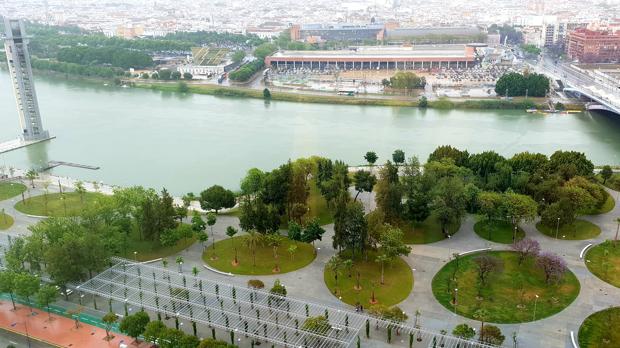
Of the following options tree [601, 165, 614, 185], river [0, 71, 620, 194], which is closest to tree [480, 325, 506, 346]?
tree [601, 165, 614, 185]

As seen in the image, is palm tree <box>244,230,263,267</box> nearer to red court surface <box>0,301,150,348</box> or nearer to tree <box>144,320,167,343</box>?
tree <box>144,320,167,343</box>

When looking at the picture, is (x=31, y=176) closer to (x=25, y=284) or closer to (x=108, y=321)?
(x=25, y=284)

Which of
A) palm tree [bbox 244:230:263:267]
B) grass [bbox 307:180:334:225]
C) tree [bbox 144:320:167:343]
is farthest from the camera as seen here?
grass [bbox 307:180:334:225]

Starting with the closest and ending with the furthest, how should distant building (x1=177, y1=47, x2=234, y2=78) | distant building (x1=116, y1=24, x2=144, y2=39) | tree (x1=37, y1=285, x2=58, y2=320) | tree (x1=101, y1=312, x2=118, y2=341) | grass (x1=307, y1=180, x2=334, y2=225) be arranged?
tree (x1=101, y1=312, x2=118, y2=341)
tree (x1=37, y1=285, x2=58, y2=320)
grass (x1=307, y1=180, x2=334, y2=225)
distant building (x1=177, y1=47, x2=234, y2=78)
distant building (x1=116, y1=24, x2=144, y2=39)

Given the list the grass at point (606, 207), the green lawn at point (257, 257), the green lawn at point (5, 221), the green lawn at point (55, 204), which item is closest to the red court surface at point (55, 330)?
the green lawn at point (257, 257)

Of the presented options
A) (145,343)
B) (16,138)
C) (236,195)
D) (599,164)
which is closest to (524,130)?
(599,164)

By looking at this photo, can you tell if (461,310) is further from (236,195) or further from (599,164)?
(599,164)

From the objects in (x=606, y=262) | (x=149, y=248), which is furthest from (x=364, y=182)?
(x=606, y=262)

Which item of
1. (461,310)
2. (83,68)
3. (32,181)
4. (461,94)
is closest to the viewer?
(461,310)
